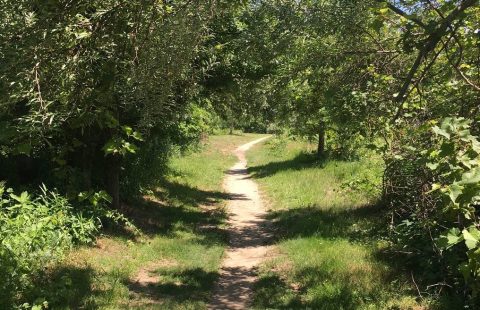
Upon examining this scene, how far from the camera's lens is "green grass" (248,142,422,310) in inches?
280

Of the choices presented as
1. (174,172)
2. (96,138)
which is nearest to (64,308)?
(96,138)

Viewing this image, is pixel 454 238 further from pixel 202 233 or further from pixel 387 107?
pixel 202 233

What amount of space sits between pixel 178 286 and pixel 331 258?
2.84m

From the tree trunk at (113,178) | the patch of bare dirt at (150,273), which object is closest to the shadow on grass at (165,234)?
the patch of bare dirt at (150,273)

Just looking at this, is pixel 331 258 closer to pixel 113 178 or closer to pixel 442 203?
pixel 442 203

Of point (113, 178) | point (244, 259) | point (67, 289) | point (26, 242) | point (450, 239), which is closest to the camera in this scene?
point (450, 239)

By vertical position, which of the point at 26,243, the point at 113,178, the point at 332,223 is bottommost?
the point at 332,223

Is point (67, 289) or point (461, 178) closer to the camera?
point (461, 178)

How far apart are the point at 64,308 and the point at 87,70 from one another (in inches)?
140

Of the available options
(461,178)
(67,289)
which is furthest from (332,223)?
(461,178)

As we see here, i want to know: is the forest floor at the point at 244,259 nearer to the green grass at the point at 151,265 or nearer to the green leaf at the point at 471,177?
the green grass at the point at 151,265

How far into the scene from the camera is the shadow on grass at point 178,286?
7598mm

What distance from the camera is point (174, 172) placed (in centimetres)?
1966

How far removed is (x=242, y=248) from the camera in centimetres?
1102
